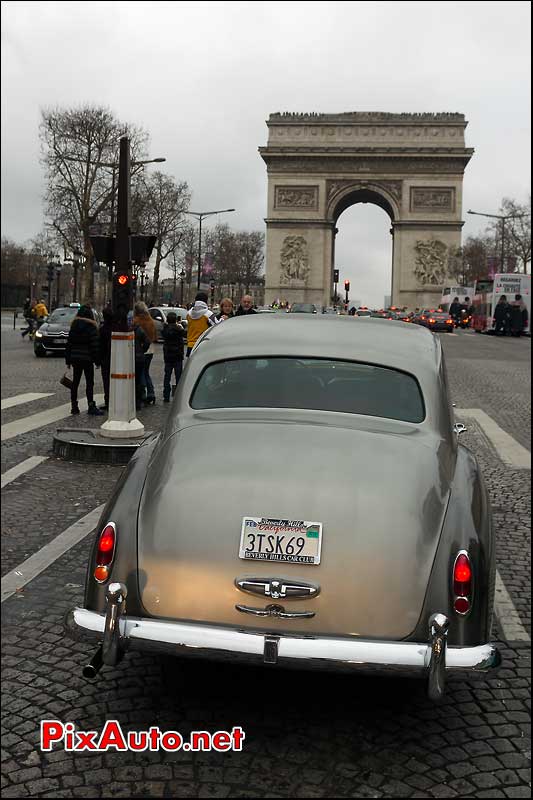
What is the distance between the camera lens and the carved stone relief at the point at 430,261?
46.4m

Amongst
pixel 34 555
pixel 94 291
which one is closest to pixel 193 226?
pixel 94 291

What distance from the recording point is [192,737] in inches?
54.1

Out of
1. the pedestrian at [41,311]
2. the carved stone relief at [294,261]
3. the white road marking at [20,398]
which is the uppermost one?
the carved stone relief at [294,261]

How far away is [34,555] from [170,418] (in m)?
0.89

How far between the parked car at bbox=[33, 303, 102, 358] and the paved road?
2.1 inches

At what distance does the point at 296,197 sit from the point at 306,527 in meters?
60.4

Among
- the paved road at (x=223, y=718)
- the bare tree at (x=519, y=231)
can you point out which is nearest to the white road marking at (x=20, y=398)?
the paved road at (x=223, y=718)

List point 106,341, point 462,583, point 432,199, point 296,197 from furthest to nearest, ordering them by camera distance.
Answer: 1. point 296,197
2. point 432,199
3. point 106,341
4. point 462,583

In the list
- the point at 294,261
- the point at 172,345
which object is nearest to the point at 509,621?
the point at 172,345

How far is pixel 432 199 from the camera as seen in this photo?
184 feet

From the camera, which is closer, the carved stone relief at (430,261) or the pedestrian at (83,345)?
the pedestrian at (83,345)

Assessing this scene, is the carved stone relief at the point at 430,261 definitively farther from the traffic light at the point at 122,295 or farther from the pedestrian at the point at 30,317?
the traffic light at the point at 122,295

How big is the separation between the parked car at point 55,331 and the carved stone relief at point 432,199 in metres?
55.5
